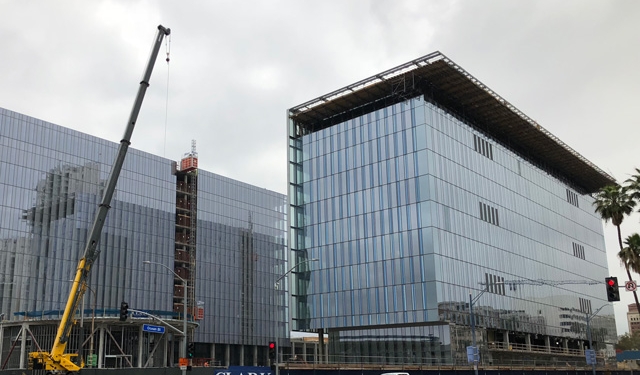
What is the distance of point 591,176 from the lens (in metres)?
110

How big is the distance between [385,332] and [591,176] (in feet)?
177

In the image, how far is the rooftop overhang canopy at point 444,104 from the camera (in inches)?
2923

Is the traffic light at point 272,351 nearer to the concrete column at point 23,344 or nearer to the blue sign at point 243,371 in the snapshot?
the blue sign at point 243,371

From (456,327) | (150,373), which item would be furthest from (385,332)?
(150,373)

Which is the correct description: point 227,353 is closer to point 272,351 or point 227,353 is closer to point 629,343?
point 272,351

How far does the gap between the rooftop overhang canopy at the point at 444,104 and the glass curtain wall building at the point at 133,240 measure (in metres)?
28.4

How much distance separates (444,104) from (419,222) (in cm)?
1606

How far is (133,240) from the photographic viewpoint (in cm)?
11094

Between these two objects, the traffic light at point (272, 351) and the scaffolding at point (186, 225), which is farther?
the scaffolding at point (186, 225)

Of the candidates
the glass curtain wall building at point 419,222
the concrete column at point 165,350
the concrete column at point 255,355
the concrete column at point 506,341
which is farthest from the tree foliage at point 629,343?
the concrete column at point 165,350

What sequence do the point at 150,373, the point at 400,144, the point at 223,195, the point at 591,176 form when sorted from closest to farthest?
the point at 150,373 < the point at 400,144 < the point at 591,176 < the point at 223,195

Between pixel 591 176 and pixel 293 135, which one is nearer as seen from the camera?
pixel 293 135

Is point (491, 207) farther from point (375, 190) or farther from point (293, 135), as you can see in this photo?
point (293, 135)

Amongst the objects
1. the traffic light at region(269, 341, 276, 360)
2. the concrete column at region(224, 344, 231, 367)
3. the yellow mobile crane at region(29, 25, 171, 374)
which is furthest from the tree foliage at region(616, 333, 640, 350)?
the yellow mobile crane at region(29, 25, 171, 374)
